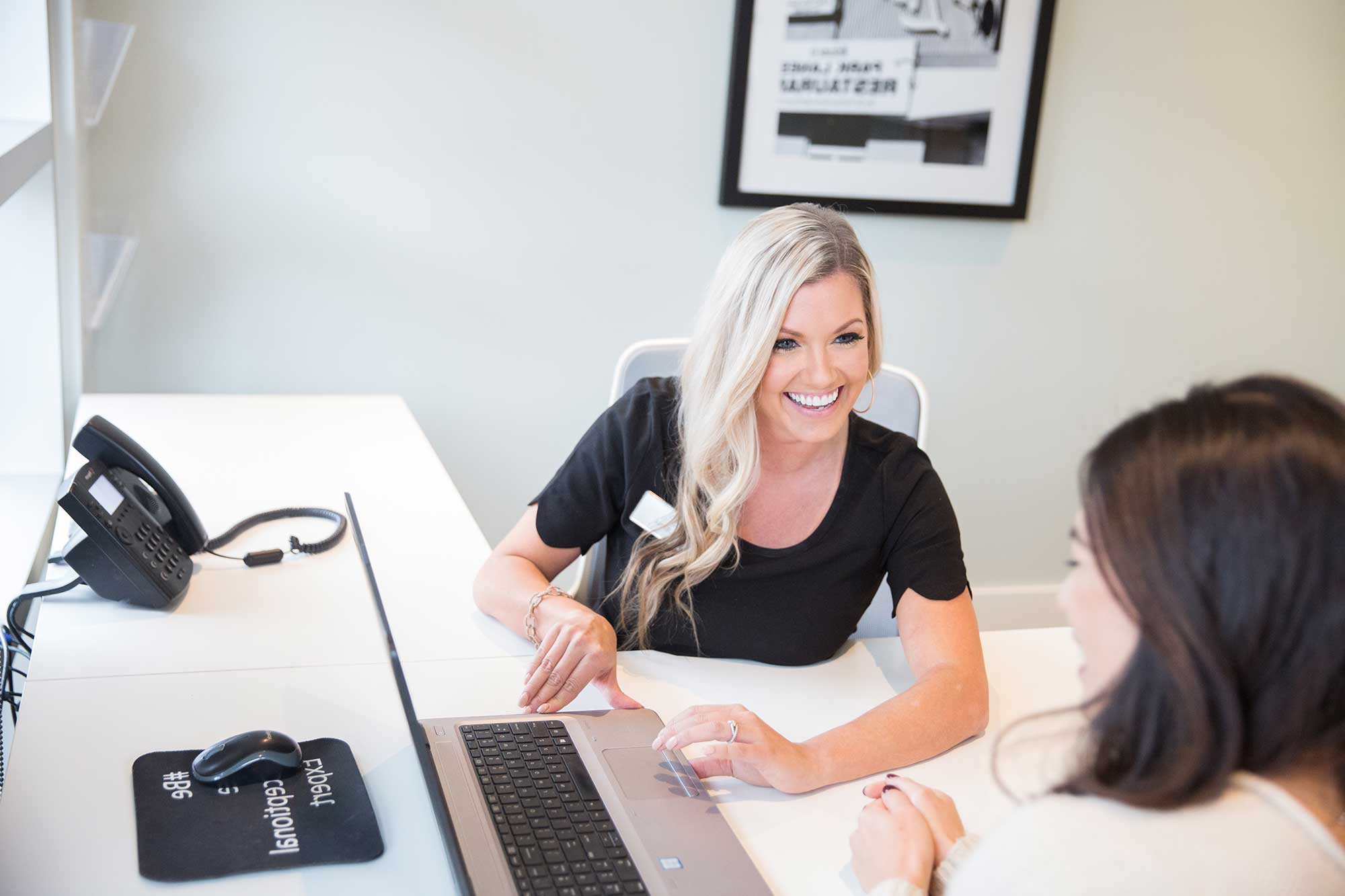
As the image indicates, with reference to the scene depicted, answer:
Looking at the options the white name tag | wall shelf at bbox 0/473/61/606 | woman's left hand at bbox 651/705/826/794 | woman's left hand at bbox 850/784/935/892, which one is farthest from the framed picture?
woman's left hand at bbox 850/784/935/892

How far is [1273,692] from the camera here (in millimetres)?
679

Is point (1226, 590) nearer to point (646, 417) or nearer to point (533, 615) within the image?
point (533, 615)

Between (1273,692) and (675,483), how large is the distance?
102 centimetres

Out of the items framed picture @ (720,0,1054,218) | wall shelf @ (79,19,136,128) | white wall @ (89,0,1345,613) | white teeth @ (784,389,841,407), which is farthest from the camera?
framed picture @ (720,0,1054,218)

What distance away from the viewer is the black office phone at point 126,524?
1390 millimetres

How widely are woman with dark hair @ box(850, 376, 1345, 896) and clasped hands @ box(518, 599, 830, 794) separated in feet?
1.29

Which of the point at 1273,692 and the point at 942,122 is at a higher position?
the point at 942,122

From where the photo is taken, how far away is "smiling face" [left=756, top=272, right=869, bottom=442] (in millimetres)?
1557

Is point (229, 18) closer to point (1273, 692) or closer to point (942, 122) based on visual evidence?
point (942, 122)

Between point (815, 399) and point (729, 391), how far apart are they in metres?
0.12

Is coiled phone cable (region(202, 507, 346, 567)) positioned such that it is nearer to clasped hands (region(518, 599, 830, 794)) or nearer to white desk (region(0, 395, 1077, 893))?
white desk (region(0, 395, 1077, 893))

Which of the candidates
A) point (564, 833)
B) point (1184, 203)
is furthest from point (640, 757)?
point (1184, 203)

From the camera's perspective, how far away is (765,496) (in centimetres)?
165

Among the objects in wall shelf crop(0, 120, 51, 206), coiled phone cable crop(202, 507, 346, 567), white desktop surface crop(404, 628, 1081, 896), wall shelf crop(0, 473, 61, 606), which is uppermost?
wall shelf crop(0, 120, 51, 206)
